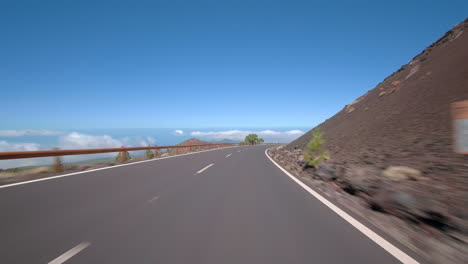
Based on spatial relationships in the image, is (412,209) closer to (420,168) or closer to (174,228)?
(174,228)

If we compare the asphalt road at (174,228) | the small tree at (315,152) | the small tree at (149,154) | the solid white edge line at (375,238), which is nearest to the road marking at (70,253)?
the asphalt road at (174,228)

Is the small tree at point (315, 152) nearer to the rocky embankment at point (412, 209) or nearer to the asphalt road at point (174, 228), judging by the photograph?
the rocky embankment at point (412, 209)

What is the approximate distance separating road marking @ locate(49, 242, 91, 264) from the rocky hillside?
423 cm

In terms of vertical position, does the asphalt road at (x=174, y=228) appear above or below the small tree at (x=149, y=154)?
below

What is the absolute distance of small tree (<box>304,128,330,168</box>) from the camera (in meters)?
11.3

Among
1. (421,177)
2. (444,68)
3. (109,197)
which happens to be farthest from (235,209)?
(444,68)

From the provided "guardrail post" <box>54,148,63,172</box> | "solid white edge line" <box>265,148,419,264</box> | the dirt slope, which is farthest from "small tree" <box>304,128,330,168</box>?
"guardrail post" <box>54,148,63,172</box>

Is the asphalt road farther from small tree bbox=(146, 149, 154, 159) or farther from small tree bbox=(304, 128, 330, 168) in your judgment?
small tree bbox=(146, 149, 154, 159)

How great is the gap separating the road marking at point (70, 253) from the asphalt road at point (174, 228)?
1 centimetres

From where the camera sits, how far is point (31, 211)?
4543 millimetres

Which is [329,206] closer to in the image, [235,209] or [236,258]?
[235,209]

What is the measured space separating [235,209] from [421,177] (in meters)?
5.48

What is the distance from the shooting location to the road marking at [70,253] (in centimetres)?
270

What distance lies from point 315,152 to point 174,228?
37.3 feet
